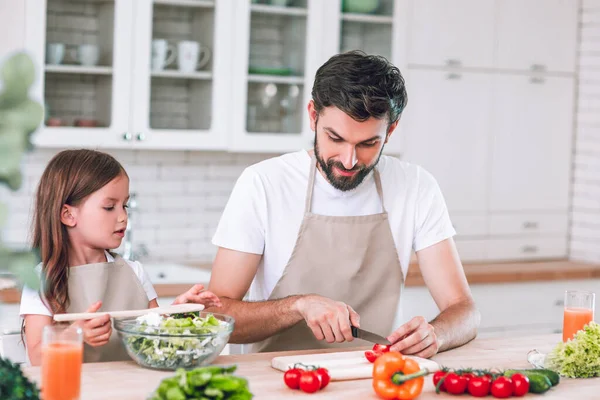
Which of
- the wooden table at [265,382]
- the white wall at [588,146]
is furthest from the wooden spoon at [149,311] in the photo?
the white wall at [588,146]

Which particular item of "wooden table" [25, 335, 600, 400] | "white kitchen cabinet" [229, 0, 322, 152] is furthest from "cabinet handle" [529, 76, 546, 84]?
"wooden table" [25, 335, 600, 400]

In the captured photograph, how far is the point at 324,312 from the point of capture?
2303 millimetres

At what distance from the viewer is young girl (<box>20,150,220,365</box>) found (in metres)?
2.40

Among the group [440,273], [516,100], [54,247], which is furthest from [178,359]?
[516,100]

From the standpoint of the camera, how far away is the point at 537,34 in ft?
16.7

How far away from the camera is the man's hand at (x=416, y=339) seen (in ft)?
7.67

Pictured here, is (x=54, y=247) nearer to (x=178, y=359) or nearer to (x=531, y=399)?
(x=178, y=359)

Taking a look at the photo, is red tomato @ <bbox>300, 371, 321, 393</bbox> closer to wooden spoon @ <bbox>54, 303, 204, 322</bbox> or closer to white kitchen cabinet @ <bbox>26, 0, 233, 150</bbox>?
wooden spoon @ <bbox>54, 303, 204, 322</bbox>

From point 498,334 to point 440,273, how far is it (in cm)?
200

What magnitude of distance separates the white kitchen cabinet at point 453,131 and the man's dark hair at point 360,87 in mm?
2082

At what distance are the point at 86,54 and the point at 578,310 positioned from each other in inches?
98.6

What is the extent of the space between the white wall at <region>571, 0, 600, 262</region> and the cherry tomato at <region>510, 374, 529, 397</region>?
3.36 meters

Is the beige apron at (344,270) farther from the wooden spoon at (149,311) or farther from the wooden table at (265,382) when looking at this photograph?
the wooden spoon at (149,311)

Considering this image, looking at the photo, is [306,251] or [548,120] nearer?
[306,251]
